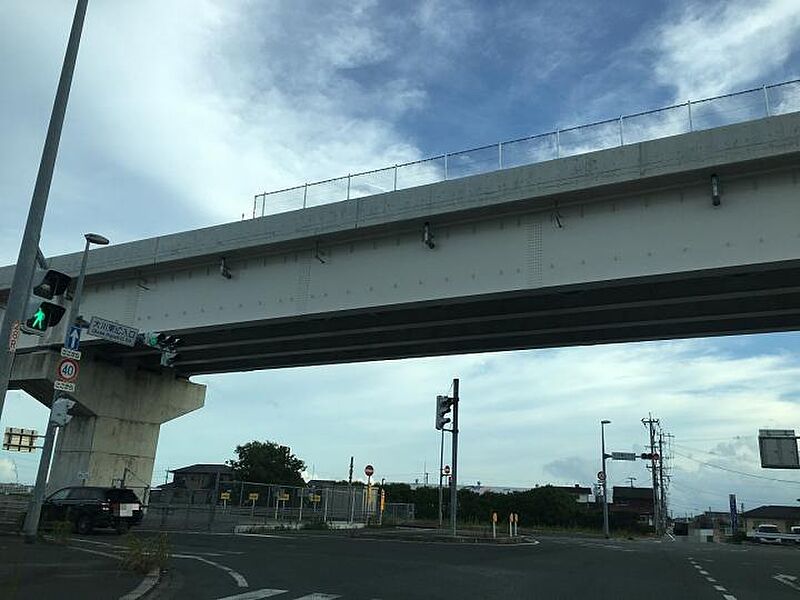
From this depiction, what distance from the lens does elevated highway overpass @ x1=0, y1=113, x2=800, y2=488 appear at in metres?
16.2

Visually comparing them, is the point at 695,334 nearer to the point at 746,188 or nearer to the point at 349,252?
the point at 746,188

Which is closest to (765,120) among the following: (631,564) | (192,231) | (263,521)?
(631,564)

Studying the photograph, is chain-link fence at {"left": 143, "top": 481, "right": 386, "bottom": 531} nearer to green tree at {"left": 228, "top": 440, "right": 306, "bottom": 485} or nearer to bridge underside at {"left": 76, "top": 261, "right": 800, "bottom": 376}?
bridge underside at {"left": 76, "top": 261, "right": 800, "bottom": 376}

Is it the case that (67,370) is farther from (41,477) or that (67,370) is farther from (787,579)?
(787,579)

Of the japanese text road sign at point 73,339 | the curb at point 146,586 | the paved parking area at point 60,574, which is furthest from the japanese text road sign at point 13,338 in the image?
the japanese text road sign at point 73,339

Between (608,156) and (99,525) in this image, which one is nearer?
(608,156)

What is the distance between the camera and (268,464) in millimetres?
83500

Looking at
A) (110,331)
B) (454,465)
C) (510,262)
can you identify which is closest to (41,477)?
(110,331)

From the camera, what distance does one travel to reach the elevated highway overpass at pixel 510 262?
53.3 feet

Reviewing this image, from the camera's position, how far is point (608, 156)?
17.4 metres

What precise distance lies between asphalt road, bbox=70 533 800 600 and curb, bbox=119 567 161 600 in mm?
203

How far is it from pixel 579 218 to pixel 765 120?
16.1 ft

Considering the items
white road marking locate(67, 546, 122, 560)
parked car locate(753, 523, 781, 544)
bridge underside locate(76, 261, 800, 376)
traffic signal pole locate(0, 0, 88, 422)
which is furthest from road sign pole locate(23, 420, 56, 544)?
parked car locate(753, 523, 781, 544)

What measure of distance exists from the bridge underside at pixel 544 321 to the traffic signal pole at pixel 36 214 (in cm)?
1189
